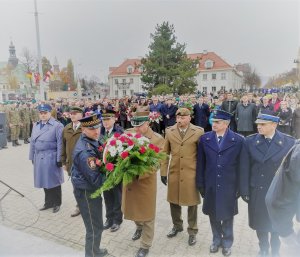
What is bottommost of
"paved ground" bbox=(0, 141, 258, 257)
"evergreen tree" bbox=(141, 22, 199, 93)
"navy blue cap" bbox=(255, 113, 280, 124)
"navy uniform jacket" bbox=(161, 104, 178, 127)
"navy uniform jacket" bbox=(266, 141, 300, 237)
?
"paved ground" bbox=(0, 141, 258, 257)

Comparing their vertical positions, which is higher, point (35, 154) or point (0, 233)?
point (35, 154)

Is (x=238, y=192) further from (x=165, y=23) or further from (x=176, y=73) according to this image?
(x=165, y=23)

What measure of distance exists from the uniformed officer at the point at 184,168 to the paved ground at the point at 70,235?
41 centimetres

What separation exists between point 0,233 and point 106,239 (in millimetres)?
1724

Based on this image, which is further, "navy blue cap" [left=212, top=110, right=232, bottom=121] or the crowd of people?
"navy blue cap" [left=212, top=110, right=232, bottom=121]

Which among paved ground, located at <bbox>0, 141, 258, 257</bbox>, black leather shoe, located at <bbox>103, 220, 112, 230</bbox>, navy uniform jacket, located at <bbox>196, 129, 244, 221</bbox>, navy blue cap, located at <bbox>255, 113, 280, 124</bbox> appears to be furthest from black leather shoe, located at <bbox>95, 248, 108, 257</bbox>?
navy blue cap, located at <bbox>255, 113, 280, 124</bbox>

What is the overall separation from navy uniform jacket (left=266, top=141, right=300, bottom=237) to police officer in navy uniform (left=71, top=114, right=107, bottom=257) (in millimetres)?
2179

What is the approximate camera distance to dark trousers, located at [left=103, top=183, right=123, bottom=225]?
4.94 m

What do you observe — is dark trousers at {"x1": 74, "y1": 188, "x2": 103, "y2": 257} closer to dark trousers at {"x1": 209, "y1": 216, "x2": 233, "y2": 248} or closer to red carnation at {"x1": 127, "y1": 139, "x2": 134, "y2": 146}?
red carnation at {"x1": 127, "y1": 139, "x2": 134, "y2": 146}

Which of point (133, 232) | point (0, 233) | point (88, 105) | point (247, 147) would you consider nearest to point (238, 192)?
point (247, 147)

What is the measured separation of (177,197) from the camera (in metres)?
4.29

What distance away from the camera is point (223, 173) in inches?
154

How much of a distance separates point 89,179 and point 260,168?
219cm

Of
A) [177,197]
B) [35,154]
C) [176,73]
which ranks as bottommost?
[177,197]
